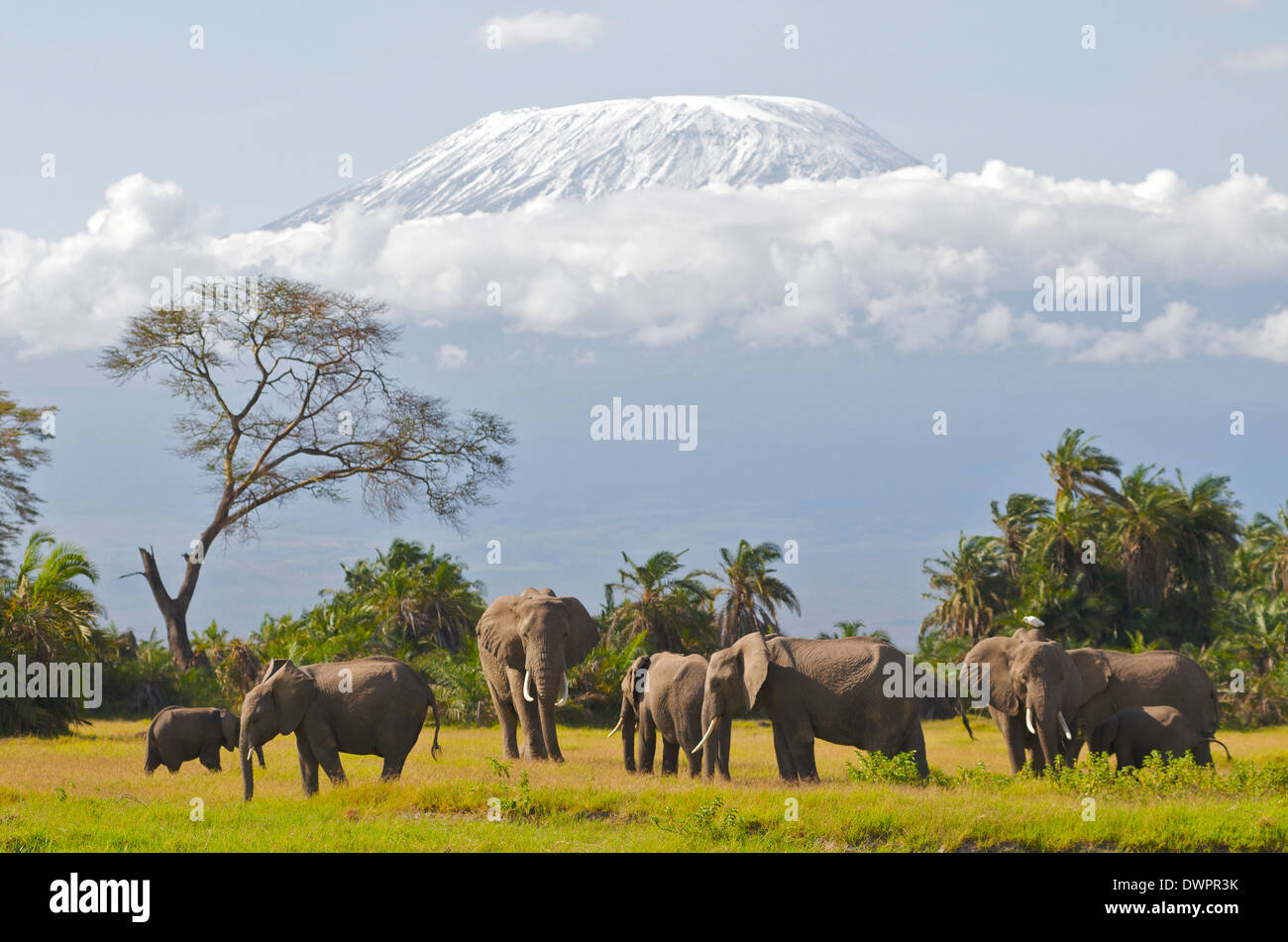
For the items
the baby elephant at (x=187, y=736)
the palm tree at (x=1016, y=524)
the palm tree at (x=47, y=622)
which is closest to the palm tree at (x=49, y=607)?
the palm tree at (x=47, y=622)

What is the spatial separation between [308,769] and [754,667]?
6.36 m

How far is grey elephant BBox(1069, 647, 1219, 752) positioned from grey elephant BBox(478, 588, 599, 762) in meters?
8.60

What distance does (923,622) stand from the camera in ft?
167

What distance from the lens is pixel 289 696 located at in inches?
Result: 699

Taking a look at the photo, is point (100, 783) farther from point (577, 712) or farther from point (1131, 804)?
point (577, 712)

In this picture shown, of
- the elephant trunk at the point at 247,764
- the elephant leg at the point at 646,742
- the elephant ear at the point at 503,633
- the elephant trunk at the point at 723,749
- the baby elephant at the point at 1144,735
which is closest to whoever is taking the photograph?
the elephant trunk at the point at 247,764

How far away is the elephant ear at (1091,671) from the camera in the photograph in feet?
72.4

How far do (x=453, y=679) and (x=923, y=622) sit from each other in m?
22.1

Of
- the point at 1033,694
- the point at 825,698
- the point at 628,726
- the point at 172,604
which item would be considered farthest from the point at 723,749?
the point at 172,604

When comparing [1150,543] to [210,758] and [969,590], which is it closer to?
[969,590]

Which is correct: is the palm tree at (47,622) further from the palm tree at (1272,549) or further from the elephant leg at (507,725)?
the palm tree at (1272,549)

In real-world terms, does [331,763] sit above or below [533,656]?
below

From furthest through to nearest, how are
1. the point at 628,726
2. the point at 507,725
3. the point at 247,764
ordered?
the point at 507,725, the point at 628,726, the point at 247,764
